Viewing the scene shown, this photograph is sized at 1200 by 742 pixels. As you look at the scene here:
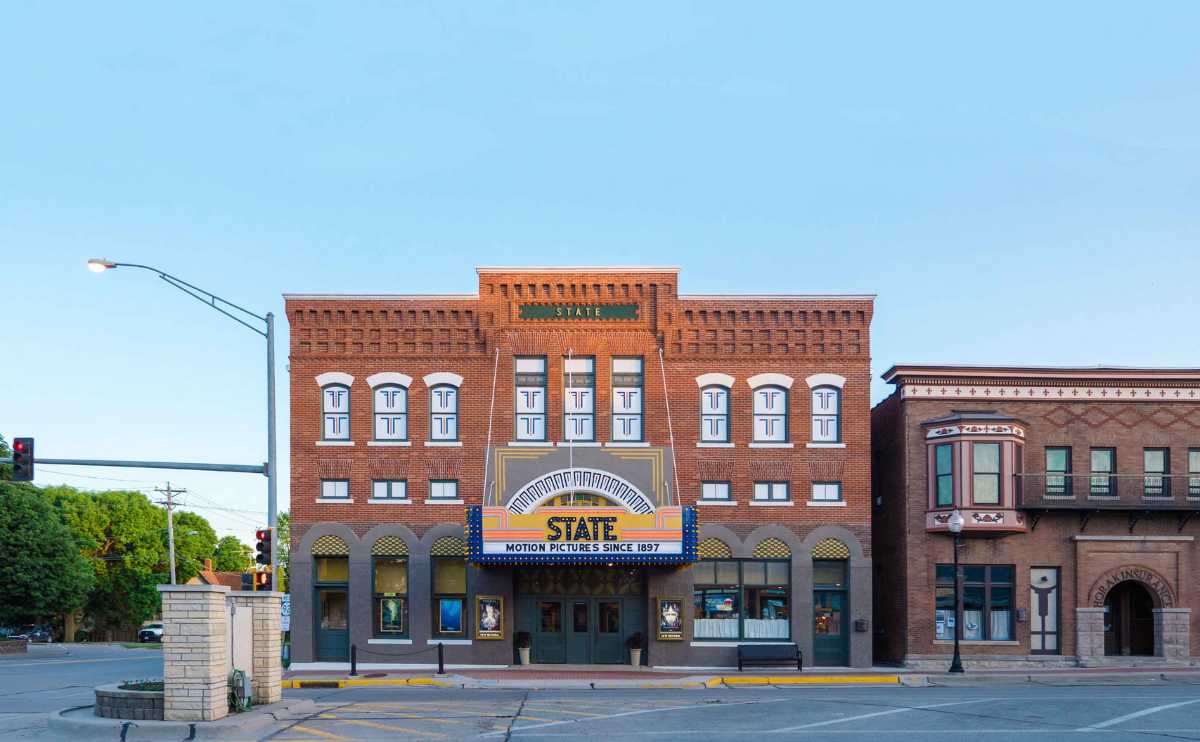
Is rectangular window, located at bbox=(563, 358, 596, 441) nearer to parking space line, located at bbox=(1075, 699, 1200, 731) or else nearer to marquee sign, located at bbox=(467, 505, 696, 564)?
marquee sign, located at bbox=(467, 505, 696, 564)

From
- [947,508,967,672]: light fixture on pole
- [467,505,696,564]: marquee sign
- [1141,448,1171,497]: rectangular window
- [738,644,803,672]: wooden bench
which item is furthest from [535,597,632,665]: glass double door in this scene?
[1141,448,1171,497]: rectangular window

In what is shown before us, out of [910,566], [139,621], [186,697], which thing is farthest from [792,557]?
[139,621]

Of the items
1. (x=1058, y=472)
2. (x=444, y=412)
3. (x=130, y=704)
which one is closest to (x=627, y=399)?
(x=444, y=412)

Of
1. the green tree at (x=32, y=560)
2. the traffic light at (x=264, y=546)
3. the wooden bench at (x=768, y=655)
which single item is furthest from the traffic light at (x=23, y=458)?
the green tree at (x=32, y=560)

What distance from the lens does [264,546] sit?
2611 cm

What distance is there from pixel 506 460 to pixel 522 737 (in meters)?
17.3

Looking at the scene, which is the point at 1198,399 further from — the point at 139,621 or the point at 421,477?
the point at 139,621

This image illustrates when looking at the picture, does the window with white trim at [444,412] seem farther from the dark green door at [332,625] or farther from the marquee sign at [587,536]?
the dark green door at [332,625]

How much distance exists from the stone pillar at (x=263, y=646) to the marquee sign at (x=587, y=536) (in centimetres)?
1188

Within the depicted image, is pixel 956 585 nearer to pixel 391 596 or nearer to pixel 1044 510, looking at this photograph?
pixel 1044 510

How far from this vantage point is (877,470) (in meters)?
39.3

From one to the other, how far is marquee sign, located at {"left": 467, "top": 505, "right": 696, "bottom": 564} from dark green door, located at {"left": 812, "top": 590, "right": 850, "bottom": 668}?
5323 millimetres

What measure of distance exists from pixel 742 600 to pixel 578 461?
6.77 metres

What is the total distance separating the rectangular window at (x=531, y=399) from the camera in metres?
35.8
